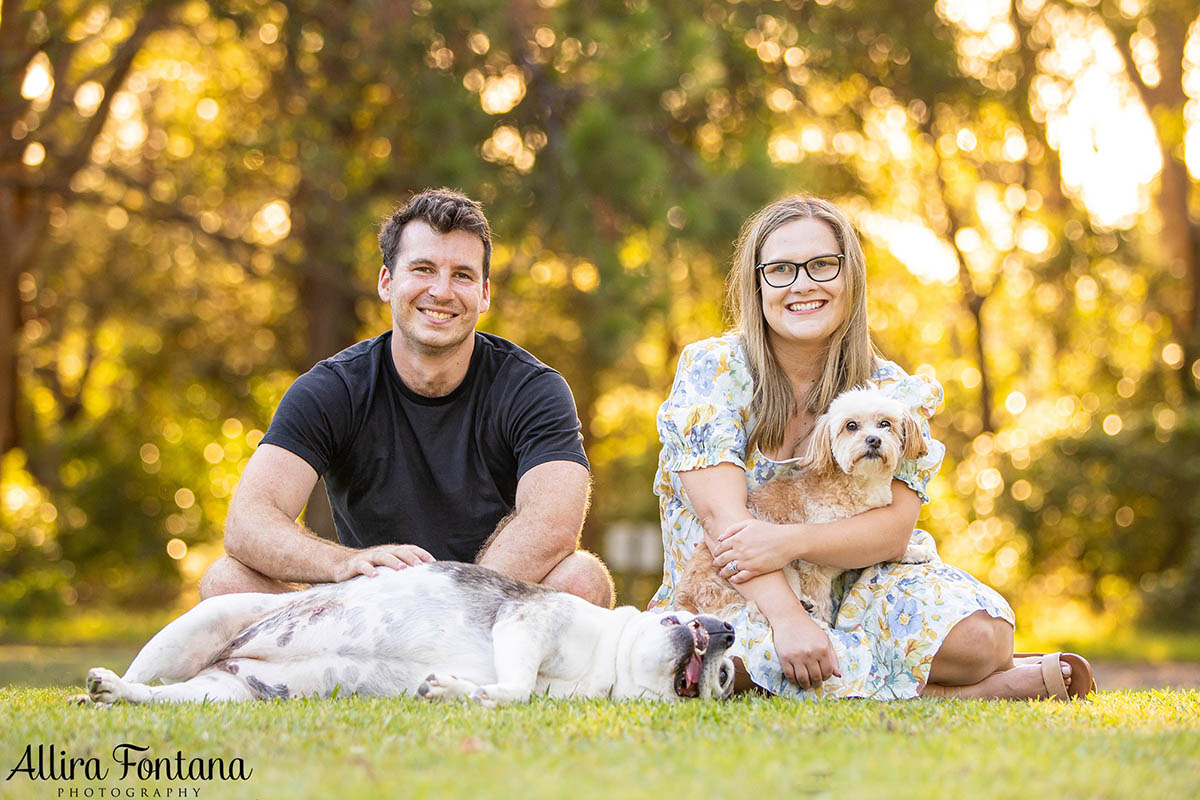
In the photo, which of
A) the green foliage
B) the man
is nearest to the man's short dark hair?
the man

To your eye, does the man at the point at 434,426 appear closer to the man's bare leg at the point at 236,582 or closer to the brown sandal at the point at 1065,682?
the man's bare leg at the point at 236,582

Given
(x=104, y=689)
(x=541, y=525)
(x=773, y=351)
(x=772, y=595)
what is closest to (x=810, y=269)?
(x=773, y=351)

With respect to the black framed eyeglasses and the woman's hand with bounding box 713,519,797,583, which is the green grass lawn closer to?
the woman's hand with bounding box 713,519,797,583

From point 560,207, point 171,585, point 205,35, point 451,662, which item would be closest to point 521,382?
point 451,662

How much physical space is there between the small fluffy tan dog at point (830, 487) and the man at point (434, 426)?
1.57 ft

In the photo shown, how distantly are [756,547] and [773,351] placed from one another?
96 cm

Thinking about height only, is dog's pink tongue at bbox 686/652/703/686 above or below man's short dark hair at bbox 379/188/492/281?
below

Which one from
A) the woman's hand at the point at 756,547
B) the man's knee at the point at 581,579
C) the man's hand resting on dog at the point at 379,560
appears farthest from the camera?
the man's knee at the point at 581,579

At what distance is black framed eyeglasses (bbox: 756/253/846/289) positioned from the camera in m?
4.82

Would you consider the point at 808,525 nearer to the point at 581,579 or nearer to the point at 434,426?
the point at 581,579

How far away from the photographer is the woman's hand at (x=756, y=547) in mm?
4430

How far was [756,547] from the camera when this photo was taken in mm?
4430

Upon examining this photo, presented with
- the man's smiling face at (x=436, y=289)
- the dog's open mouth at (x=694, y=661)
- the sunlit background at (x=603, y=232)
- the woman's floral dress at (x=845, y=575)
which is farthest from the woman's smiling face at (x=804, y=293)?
the sunlit background at (x=603, y=232)

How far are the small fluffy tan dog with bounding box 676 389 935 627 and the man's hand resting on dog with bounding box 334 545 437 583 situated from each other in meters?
1.09
